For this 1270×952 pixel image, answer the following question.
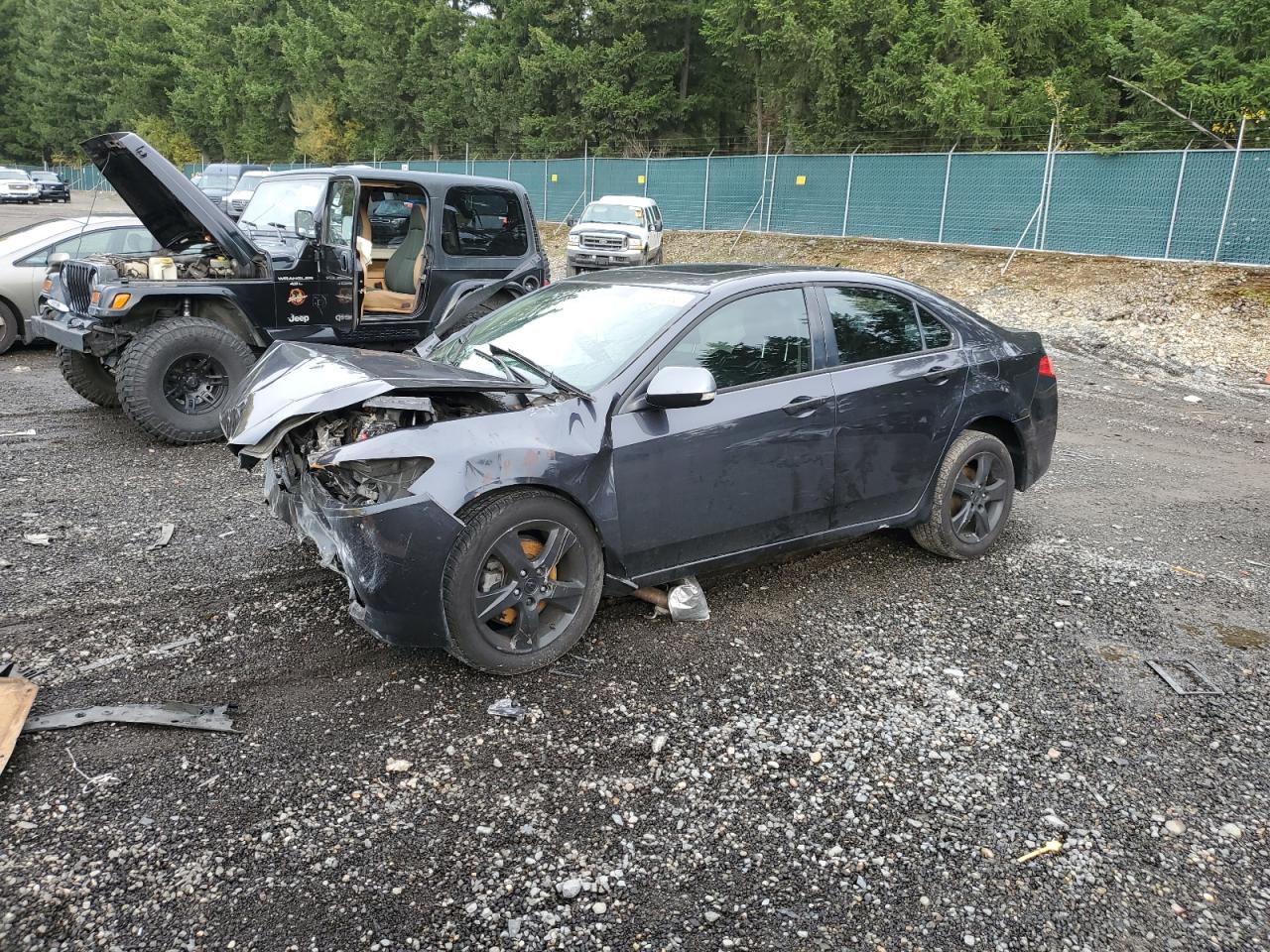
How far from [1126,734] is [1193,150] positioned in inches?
665

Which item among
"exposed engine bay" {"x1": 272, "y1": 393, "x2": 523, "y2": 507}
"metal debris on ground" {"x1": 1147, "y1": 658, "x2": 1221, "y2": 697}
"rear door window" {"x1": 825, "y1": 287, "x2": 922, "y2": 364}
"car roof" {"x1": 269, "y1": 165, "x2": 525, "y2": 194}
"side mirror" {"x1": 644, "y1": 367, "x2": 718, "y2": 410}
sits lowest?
"metal debris on ground" {"x1": 1147, "y1": 658, "x2": 1221, "y2": 697}

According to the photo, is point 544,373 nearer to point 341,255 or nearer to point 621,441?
point 621,441

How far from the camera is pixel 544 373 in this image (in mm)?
4172

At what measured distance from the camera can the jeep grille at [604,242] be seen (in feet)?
71.3

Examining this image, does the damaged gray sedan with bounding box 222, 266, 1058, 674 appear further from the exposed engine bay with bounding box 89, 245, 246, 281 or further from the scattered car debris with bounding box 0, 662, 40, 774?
the exposed engine bay with bounding box 89, 245, 246, 281

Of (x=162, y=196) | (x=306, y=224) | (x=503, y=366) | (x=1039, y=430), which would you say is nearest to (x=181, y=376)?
(x=162, y=196)

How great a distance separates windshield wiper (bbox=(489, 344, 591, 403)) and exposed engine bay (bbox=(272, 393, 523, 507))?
216mm

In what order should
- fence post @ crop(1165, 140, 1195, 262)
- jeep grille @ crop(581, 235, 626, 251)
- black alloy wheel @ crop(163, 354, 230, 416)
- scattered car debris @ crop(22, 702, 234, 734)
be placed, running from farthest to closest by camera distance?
jeep grille @ crop(581, 235, 626, 251) < fence post @ crop(1165, 140, 1195, 262) < black alloy wheel @ crop(163, 354, 230, 416) < scattered car debris @ crop(22, 702, 234, 734)

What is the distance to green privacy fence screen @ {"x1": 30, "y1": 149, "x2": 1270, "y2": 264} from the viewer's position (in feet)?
53.5

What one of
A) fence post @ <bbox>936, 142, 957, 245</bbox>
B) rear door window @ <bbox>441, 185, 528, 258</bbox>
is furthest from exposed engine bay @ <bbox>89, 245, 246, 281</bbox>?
fence post @ <bbox>936, 142, 957, 245</bbox>

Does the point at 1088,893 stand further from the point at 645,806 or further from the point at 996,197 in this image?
the point at 996,197

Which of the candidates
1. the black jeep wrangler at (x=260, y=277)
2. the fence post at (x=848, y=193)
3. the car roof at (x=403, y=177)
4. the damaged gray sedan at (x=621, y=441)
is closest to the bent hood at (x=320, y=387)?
the damaged gray sedan at (x=621, y=441)

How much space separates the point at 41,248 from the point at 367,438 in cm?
868

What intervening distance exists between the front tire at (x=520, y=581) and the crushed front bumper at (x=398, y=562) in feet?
0.20
